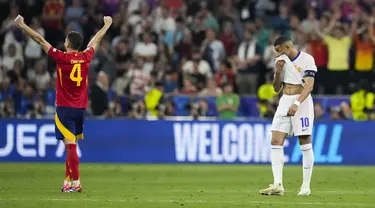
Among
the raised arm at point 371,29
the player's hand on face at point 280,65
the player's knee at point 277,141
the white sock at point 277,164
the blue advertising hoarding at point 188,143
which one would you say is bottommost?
the blue advertising hoarding at point 188,143

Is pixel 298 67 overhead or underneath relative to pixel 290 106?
overhead

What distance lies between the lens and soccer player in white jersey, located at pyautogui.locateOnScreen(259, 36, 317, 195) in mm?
15039

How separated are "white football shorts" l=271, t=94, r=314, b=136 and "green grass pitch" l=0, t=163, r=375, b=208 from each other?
98 cm

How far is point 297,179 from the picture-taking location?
19.3 meters

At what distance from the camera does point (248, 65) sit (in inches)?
1085

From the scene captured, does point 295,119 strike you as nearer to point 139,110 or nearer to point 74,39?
point 74,39

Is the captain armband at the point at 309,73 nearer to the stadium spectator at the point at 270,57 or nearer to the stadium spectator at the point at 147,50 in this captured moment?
the stadium spectator at the point at 270,57

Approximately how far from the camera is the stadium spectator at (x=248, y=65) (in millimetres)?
27550

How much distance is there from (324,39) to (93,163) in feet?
24.3

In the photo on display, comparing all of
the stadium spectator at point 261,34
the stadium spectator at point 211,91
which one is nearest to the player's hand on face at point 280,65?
the stadium spectator at point 211,91

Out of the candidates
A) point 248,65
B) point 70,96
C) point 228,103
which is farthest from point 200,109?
point 70,96

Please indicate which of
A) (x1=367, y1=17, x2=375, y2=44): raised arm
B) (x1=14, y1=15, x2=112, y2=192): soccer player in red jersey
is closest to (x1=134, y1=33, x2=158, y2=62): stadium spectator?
(x1=367, y1=17, x2=375, y2=44): raised arm

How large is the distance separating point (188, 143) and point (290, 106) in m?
9.24

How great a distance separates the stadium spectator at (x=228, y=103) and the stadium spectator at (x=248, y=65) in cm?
142
